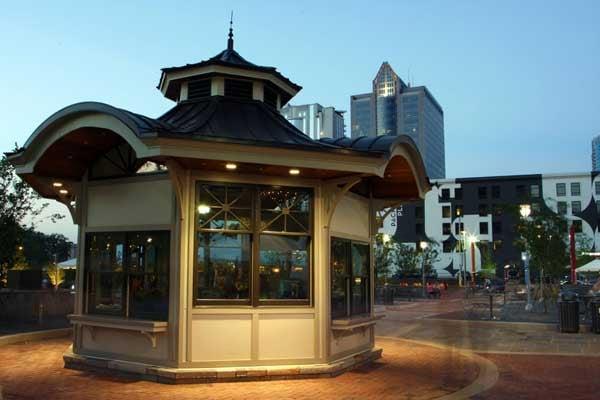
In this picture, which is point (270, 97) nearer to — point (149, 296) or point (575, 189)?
point (149, 296)

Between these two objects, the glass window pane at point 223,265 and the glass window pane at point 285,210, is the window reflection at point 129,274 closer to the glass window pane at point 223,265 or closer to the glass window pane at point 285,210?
the glass window pane at point 223,265

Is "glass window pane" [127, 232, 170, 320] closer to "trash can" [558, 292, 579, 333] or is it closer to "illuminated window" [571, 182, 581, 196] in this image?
"trash can" [558, 292, 579, 333]

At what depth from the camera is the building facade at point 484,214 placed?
77438 mm

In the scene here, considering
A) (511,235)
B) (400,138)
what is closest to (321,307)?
(400,138)

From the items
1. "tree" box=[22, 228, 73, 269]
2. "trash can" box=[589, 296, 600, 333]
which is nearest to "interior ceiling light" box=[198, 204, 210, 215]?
"trash can" box=[589, 296, 600, 333]

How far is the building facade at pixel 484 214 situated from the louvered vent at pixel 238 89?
63.3 meters

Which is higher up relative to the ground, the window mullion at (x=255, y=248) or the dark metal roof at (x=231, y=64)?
the dark metal roof at (x=231, y=64)

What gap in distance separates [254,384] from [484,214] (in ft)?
248

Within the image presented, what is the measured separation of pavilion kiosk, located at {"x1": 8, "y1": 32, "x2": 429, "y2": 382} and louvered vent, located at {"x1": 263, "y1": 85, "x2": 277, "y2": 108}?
0.51m

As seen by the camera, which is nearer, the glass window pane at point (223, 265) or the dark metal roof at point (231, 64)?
the glass window pane at point (223, 265)

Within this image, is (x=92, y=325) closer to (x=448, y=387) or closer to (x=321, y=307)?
(x=321, y=307)

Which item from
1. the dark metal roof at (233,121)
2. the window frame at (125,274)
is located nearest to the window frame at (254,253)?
the window frame at (125,274)

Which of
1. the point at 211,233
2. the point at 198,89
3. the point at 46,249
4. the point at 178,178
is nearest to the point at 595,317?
the point at 211,233

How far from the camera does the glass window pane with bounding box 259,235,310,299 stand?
10.6 meters
